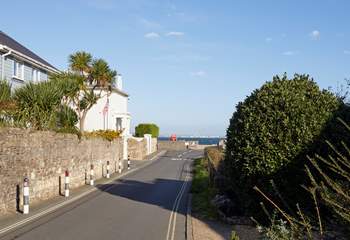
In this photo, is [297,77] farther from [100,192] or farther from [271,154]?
[100,192]

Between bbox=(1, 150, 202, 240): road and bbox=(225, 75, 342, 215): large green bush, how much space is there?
211 centimetres

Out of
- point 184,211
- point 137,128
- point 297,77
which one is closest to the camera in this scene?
point 297,77

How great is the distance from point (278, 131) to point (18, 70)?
24.7 m

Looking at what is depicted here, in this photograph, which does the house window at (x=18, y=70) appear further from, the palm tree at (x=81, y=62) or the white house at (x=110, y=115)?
the white house at (x=110, y=115)

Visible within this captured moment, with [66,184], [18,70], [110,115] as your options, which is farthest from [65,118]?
[110,115]

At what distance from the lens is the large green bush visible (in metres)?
11.3

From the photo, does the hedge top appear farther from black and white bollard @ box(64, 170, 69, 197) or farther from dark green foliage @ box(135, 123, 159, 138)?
dark green foliage @ box(135, 123, 159, 138)

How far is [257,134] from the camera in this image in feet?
38.4

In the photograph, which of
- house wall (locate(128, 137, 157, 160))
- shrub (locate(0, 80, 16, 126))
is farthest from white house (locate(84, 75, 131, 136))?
shrub (locate(0, 80, 16, 126))

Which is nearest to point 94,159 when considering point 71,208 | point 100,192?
point 100,192

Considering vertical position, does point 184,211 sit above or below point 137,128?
below

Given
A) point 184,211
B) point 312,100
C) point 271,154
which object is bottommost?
point 184,211

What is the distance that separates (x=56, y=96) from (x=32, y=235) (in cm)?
1069

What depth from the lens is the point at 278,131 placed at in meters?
11.5
